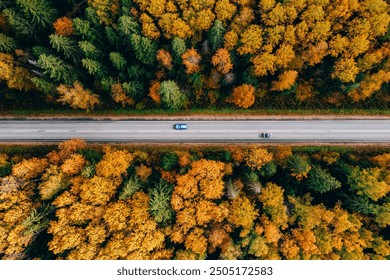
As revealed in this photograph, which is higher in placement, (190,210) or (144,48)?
(144,48)

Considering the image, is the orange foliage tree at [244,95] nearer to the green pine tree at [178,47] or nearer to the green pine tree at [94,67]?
the green pine tree at [178,47]

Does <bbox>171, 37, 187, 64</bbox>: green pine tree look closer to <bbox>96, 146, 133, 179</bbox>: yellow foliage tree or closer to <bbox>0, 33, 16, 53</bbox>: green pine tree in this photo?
<bbox>96, 146, 133, 179</bbox>: yellow foliage tree

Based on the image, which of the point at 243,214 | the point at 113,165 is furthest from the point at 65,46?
the point at 243,214

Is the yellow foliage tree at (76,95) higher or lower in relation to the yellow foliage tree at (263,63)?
lower

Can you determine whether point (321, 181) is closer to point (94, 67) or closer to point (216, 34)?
point (216, 34)

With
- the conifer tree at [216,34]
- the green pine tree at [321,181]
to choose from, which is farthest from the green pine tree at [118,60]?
the green pine tree at [321,181]
